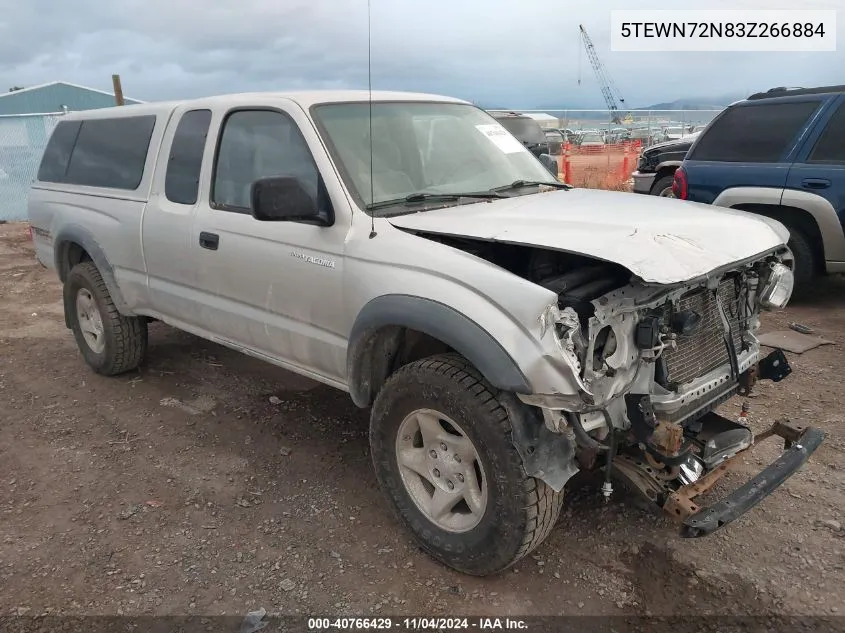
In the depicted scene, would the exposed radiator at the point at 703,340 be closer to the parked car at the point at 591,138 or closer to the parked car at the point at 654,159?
the parked car at the point at 654,159

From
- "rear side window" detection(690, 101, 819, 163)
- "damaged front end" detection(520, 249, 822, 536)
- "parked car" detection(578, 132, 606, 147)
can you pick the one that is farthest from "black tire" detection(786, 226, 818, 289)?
"parked car" detection(578, 132, 606, 147)

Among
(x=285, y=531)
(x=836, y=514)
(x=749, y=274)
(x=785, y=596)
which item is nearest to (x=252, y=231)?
(x=285, y=531)

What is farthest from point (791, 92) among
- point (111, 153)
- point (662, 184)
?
point (111, 153)

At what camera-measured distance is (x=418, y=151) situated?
12.0 ft

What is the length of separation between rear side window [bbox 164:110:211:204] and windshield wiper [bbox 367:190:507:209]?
1.39 meters

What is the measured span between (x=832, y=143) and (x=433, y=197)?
4605mm

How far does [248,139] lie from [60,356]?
333 cm

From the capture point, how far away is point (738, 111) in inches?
270

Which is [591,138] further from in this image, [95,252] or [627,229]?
[627,229]

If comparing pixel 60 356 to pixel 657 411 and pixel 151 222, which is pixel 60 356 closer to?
pixel 151 222

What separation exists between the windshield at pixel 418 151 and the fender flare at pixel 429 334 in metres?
0.57

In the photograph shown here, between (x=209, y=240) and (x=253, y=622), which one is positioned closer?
(x=253, y=622)

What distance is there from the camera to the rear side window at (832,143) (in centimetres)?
603

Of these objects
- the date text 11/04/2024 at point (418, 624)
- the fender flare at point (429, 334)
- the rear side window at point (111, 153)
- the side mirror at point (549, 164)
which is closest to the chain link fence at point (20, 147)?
the rear side window at point (111, 153)
